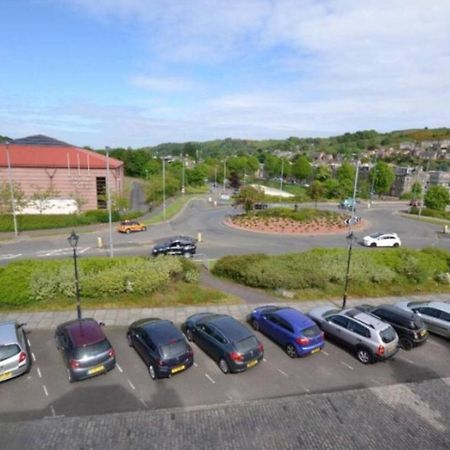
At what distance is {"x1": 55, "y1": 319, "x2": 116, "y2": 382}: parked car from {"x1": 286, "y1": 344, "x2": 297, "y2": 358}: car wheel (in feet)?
20.3

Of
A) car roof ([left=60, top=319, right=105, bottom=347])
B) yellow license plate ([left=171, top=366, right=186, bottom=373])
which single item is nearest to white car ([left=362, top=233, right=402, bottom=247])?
yellow license plate ([left=171, top=366, right=186, bottom=373])

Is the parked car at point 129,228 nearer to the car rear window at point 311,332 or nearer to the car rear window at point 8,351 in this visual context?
the car rear window at point 8,351

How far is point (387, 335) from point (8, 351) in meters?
12.8

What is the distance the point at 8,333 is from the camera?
37.0 ft

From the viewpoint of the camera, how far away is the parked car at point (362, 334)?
38.8ft

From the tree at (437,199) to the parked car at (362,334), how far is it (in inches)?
2417

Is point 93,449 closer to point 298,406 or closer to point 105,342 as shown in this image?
point 105,342

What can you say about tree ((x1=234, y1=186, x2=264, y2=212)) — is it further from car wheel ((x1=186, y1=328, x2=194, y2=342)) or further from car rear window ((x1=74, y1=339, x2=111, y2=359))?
car rear window ((x1=74, y1=339, x2=111, y2=359))

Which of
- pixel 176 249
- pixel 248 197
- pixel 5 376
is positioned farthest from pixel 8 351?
pixel 248 197

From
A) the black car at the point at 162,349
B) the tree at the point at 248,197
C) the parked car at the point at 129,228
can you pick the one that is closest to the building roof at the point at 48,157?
the parked car at the point at 129,228

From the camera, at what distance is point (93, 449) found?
812 centimetres

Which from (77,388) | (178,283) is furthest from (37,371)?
(178,283)

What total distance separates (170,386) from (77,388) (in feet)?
9.37

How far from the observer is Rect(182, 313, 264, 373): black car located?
432 inches
